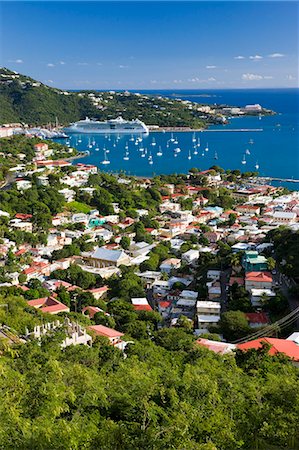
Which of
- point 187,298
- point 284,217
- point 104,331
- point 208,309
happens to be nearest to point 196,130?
point 284,217

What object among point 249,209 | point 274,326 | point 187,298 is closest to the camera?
point 274,326

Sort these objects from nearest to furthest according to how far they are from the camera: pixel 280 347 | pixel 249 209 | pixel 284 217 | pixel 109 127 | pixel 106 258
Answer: pixel 280 347, pixel 106 258, pixel 284 217, pixel 249 209, pixel 109 127

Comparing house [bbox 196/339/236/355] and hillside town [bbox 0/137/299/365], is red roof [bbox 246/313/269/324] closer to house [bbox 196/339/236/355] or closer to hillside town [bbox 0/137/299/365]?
hillside town [bbox 0/137/299/365]

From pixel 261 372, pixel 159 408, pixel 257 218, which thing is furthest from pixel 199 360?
pixel 257 218

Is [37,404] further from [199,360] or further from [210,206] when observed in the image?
[210,206]

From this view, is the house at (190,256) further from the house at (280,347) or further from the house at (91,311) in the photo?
the house at (280,347)

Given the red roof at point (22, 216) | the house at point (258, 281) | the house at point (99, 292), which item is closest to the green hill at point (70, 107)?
the red roof at point (22, 216)

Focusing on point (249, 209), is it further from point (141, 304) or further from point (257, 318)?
point (257, 318)
